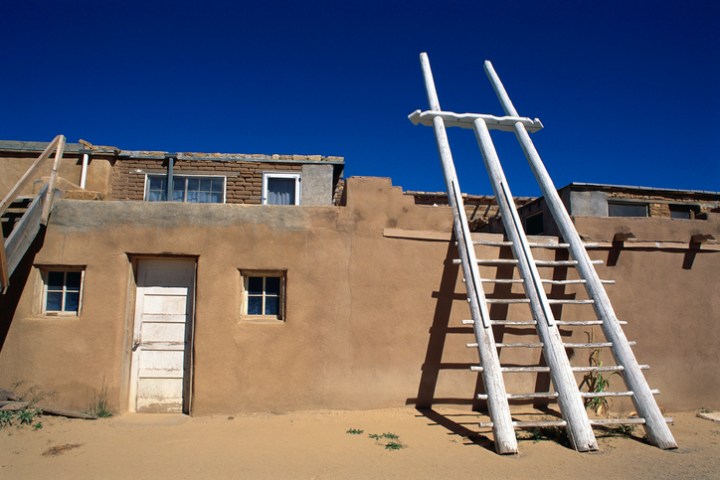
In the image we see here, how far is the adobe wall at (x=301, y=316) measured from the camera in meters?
6.29

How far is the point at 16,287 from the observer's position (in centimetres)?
644

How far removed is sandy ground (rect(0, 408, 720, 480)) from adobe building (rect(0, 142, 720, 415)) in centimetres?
47

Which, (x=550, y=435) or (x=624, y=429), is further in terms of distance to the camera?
(x=624, y=429)

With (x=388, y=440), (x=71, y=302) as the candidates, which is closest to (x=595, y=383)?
(x=388, y=440)

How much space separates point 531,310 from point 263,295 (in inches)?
135

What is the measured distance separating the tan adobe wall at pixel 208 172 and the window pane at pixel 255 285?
492cm

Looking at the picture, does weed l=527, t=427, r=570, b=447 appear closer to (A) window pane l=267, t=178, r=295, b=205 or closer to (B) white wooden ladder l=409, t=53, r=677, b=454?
(B) white wooden ladder l=409, t=53, r=677, b=454

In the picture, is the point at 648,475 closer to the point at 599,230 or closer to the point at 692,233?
the point at 599,230

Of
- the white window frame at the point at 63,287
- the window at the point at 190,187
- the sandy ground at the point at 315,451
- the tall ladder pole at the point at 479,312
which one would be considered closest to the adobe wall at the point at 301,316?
the white window frame at the point at 63,287

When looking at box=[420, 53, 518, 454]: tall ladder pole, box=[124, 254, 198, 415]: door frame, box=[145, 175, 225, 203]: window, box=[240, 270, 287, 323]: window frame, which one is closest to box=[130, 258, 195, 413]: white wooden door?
box=[124, 254, 198, 415]: door frame

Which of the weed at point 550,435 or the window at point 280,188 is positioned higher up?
the window at point 280,188

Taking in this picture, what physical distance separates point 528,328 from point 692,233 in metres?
3.00

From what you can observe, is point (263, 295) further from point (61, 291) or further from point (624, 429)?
point (624, 429)

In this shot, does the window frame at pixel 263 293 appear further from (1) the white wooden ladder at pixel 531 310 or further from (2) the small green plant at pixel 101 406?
(1) the white wooden ladder at pixel 531 310
